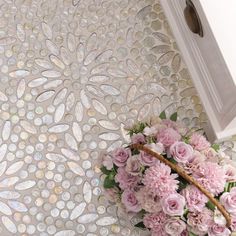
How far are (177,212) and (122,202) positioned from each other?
176 mm

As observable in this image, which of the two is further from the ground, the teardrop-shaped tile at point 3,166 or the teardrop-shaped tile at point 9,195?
the teardrop-shaped tile at point 3,166

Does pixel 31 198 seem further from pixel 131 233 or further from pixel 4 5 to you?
pixel 4 5

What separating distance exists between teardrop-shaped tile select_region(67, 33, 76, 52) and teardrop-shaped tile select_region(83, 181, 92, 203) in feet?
1.45

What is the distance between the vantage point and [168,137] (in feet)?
3.96

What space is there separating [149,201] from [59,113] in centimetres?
47

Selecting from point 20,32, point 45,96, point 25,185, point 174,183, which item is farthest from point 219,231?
point 20,32

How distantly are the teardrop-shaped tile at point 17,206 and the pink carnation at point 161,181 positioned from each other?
0.43 meters

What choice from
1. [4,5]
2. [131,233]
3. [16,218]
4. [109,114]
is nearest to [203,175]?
[131,233]

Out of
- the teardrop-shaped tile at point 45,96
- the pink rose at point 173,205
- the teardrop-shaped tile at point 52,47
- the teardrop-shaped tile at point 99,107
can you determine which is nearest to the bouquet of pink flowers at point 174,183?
the pink rose at point 173,205

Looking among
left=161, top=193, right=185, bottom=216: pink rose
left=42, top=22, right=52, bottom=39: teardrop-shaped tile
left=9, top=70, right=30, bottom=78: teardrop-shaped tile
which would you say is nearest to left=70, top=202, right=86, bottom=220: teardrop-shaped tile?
left=161, top=193, right=185, bottom=216: pink rose

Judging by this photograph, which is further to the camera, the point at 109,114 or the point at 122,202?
the point at 109,114

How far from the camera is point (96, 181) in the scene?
4.69 ft

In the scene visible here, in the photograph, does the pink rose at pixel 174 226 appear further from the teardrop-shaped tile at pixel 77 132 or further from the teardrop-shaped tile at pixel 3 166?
the teardrop-shaped tile at pixel 3 166

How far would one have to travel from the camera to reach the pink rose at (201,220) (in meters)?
1.13
